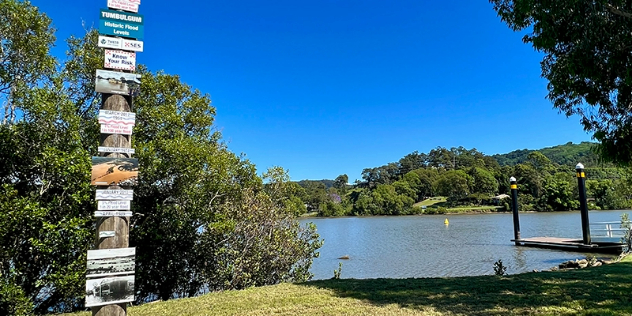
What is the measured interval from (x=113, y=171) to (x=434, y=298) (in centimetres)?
515

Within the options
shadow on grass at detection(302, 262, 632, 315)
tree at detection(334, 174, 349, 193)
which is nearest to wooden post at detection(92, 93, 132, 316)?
shadow on grass at detection(302, 262, 632, 315)

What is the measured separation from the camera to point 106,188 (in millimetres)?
3125

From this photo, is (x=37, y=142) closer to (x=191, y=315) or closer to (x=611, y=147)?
(x=191, y=315)

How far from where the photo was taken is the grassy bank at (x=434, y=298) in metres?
5.06

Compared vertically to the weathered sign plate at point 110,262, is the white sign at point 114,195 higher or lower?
higher

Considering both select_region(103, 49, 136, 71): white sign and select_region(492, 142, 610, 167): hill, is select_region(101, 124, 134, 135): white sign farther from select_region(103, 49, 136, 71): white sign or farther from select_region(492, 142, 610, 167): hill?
select_region(492, 142, 610, 167): hill

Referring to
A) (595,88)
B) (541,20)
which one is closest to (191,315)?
(541,20)

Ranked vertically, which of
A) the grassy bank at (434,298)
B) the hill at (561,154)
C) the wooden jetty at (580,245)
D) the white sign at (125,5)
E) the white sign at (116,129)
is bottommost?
the wooden jetty at (580,245)

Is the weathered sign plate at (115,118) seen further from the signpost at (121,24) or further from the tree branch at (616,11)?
the tree branch at (616,11)

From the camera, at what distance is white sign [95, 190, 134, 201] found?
3.05 m

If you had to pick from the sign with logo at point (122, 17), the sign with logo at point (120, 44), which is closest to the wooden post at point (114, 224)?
the sign with logo at point (120, 44)

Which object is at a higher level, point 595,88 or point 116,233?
point 595,88

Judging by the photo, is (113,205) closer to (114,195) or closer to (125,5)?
(114,195)

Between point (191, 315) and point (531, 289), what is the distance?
18.6 ft
